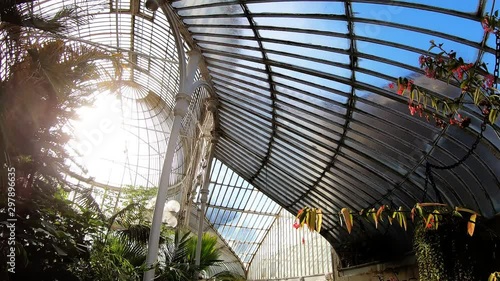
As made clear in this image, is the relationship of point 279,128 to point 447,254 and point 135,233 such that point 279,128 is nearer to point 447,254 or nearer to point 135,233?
point 135,233

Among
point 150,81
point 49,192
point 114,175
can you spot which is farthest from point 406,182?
point 114,175

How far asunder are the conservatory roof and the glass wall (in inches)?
266

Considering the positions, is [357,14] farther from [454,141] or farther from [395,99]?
[454,141]

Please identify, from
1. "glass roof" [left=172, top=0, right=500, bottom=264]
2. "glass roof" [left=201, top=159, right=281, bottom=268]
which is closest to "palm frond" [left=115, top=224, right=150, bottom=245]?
"glass roof" [left=172, top=0, right=500, bottom=264]

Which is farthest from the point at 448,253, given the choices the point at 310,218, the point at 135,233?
the point at 135,233

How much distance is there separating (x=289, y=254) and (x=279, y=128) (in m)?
17.5

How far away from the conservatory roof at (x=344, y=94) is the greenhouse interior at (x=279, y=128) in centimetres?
5

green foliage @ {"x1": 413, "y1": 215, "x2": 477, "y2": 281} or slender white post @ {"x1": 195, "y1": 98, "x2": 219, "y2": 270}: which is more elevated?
slender white post @ {"x1": 195, "y1": 98, "x2": 219, "y2": 270}

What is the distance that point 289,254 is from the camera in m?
27.4

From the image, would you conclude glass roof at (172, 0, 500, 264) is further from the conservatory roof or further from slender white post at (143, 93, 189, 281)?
slender white post at (143, 93, 189, 281)

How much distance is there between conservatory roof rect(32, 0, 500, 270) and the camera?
653cm

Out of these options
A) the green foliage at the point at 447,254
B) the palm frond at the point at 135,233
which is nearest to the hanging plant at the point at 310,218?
the green foliage at the point at 447,254

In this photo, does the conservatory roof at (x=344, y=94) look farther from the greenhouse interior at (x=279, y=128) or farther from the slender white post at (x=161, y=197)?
the slender white post at (x=161, y=197)

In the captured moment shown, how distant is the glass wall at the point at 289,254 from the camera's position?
22734 mm
